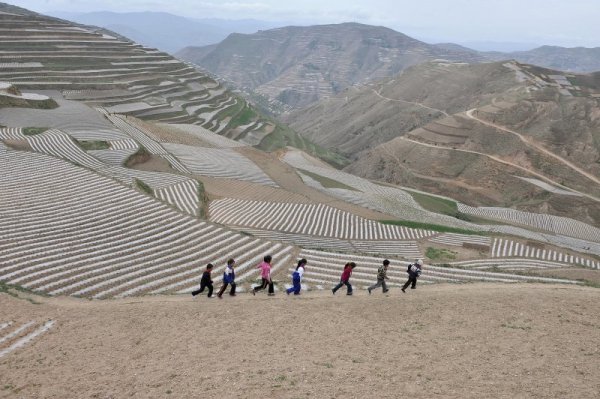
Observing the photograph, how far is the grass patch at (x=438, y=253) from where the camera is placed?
22.5m

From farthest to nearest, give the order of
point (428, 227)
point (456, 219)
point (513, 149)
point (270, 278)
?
point (513, 149) < point (456, 219) < point (428, 227) < point (270, 278)

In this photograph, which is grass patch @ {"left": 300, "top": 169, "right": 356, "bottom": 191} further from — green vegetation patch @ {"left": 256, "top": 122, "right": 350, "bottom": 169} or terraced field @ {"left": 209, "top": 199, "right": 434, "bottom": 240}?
green vegetation patch @ {"left": 256, "top": 122, "right": 350, "bottom": 169}

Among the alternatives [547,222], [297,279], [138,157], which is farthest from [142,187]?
[547,222]

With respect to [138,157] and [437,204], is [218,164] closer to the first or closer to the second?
[138,157]

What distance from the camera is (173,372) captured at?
6.75m

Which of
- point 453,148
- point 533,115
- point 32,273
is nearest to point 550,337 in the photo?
point 32,273

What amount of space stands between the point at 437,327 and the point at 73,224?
1215 centimetres

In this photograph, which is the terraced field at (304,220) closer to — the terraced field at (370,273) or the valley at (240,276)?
the valley at (240,276)

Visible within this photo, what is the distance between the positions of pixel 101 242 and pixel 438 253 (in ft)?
53.8

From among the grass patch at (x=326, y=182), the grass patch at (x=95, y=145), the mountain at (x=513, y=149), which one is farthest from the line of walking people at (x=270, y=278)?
the mountain at (x=513, y=149)

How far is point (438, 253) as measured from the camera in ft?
76.2

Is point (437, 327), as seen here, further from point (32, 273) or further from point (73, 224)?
point (73, 224)

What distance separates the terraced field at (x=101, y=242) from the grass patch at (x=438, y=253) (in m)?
9.85

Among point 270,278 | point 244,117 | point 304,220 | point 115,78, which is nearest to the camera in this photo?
point 270,278
